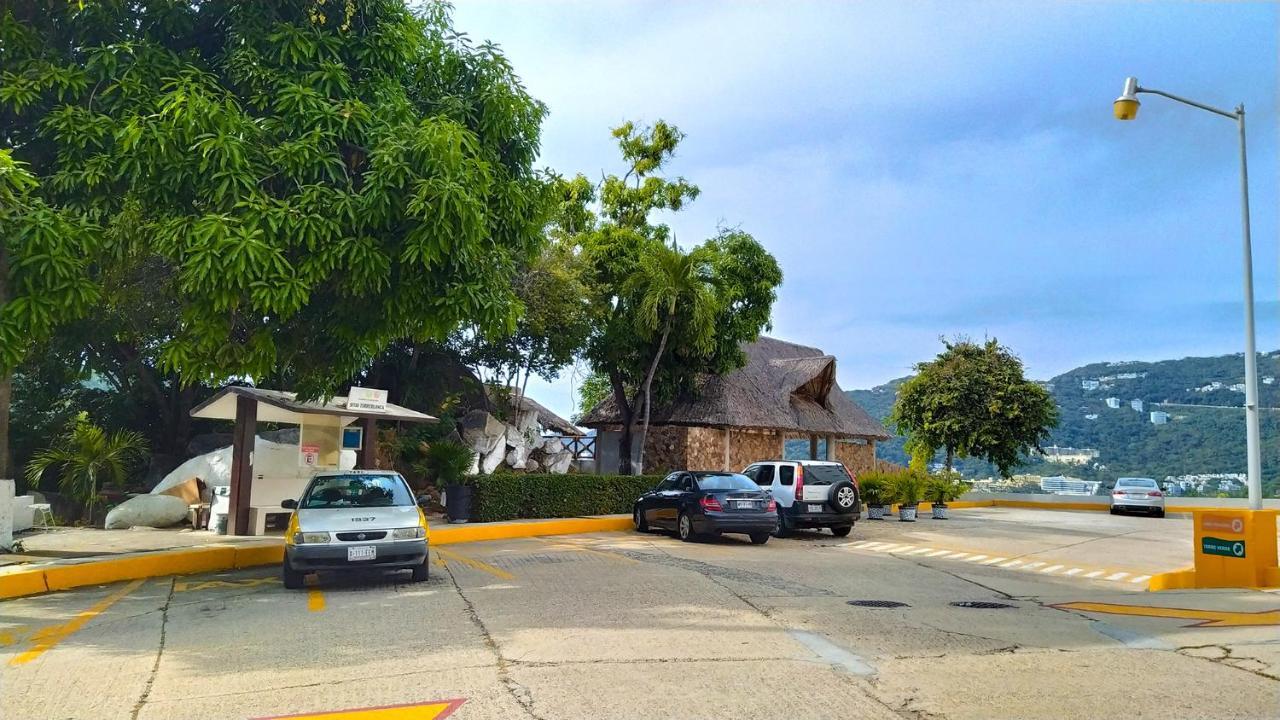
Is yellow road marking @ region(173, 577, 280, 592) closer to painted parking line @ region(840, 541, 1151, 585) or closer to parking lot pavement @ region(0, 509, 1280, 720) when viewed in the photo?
parking lot pavement @ region(0, 509, 1280, 720)

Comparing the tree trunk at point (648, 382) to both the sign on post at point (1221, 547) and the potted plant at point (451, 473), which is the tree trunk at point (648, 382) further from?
the sign on post at point (1221, 547)

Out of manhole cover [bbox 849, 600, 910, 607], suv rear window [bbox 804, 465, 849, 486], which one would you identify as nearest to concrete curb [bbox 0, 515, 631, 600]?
suv rear window [bbox 804, 465, 849, 486]

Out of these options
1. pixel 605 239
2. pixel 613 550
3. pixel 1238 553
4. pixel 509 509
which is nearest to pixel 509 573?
pixel 613 550

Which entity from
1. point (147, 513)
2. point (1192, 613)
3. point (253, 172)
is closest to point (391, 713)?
point (253, 172)

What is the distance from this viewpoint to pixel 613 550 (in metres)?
16.2

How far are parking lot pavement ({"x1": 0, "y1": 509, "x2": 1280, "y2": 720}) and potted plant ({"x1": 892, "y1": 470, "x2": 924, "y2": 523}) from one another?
42.2 ft

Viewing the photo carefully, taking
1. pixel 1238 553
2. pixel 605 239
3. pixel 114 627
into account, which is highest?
pixel 605 239

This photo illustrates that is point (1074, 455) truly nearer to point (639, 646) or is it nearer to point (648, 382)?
point (648, 382)

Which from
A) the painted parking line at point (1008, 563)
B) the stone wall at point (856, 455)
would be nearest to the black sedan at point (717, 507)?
the painted parking line at point (1008, 563)

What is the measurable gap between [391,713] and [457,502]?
1458 cm

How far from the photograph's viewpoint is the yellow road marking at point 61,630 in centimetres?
763

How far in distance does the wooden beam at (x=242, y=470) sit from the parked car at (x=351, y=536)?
5487 millimetres

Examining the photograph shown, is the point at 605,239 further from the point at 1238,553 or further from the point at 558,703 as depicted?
the point at 558,703

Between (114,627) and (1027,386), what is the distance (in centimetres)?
3645
